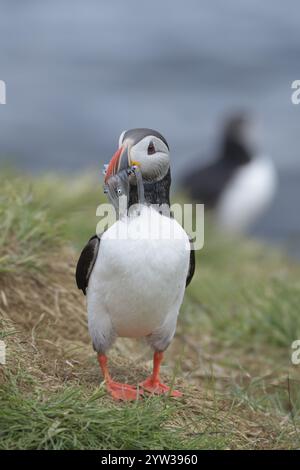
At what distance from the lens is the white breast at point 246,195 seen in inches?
614

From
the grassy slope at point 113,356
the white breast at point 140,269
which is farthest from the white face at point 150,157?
the grassy slope at point 113,356

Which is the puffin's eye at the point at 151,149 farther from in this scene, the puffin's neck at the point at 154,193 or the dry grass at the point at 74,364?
the dry grass at the point at 74,364

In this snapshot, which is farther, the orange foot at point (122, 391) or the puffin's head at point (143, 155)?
the orange foot at point (122, 391)

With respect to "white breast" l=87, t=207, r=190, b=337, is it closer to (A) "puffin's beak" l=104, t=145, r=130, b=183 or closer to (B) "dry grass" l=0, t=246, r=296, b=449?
(A) "puffin's beak" l=104, t=145, r=130, b=183

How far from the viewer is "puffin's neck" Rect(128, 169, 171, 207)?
168 inches

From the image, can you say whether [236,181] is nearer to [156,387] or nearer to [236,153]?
[236,153]

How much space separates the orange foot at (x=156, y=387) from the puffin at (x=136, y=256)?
0.02 metres

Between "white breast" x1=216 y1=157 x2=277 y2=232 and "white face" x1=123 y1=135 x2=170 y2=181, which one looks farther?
"white breast" x1=216 y1=157 x2=277 y2=232

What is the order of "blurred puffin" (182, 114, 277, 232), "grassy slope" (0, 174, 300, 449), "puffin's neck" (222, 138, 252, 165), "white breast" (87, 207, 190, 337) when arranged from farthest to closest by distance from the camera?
1. "puffin's neck" (222, 138, 252, 165)
2. "blurred puffin" (182, 114, 277, 232)
3. "white breast" (87, 207, 190, 337)
4. "grassy slope" (0, 174, 300, 449)

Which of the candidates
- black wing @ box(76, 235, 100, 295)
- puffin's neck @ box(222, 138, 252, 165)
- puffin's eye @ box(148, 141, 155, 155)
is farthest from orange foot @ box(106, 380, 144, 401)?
puffin's neck @ box(222, 138, 252, 165)

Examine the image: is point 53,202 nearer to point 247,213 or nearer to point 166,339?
point 166,339

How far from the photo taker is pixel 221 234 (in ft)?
35.5

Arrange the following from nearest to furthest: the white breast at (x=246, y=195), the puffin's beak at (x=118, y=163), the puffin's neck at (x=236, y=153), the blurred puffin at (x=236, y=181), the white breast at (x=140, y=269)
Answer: the puffin's beak at (x=118, y=163) < the white breast at (x=140, y=269) < the blurred puffin at (x=236, y=181) < the white breast at (x=246, y=195) < the puffin's neck at (x=236, y=153)

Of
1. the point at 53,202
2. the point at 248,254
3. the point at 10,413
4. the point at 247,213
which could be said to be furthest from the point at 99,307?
the point at 247,213
